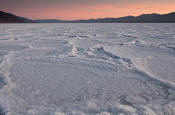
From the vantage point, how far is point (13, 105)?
122 cm

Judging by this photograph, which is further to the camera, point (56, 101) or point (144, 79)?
point (144, 79)

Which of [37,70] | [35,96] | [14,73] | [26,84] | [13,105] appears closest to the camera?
[13,105]

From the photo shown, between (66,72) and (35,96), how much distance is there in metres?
0.68

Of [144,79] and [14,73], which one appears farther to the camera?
[14,73]

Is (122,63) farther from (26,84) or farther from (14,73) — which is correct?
(14,73)

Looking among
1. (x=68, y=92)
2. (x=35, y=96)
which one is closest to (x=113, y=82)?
(x=68, y=92)

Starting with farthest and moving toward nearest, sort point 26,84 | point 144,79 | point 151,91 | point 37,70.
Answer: point 37,70 → point 144,79 → point 26,84 → point 151,91

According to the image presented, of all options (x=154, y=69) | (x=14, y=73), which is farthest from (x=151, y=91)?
(x=14, y=73)

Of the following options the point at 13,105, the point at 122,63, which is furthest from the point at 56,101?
the point at 122,63

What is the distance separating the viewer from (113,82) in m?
1.70

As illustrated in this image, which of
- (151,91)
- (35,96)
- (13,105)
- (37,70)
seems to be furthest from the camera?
(37,70)

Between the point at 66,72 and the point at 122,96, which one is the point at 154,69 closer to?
the point at 122,96

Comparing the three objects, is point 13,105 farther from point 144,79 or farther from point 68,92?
point 144,79

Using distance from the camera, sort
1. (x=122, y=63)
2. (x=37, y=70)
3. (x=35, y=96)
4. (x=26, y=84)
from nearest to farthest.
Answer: (x=35, y=96)
(x=26, y=84)
(x=37, y=70)
(x=122, y=63)
